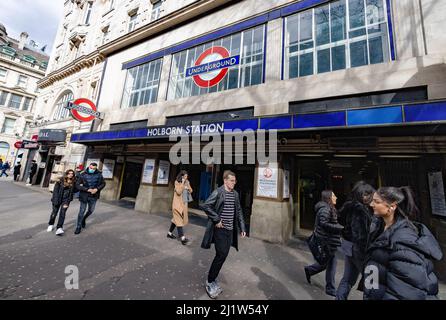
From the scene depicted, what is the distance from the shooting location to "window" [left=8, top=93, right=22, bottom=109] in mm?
30156

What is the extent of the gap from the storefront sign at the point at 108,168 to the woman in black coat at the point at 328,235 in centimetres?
1193

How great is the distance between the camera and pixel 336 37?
6797 mm

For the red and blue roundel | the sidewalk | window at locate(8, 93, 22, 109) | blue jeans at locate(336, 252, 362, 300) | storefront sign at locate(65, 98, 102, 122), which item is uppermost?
window at locate(8, 93, 22, 109)

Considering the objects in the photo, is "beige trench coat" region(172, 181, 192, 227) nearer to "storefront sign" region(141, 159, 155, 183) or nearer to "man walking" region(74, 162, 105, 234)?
"man walking" region(74, 162, 105, 234)

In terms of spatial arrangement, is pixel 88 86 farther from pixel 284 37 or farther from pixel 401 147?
pixel 401 147

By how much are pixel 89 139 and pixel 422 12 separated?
14.3 metres

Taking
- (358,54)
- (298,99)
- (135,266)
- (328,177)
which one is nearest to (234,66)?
(298,99)

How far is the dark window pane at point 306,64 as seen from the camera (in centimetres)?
700

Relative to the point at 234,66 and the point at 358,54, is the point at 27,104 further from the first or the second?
the point at 358,54

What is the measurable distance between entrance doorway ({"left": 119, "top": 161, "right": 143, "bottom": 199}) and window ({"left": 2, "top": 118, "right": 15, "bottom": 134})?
33605mm

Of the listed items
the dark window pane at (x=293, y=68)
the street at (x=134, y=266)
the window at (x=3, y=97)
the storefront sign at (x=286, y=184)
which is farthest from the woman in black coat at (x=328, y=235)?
the window at (x=3, y=97)

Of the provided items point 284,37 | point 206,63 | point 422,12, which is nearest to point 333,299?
point 422,12

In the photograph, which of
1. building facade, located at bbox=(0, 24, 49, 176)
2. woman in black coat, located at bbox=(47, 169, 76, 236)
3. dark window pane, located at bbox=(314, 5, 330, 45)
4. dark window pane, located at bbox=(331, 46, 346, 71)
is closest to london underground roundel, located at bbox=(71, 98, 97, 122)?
woman in black coat, located at bbox=(47, 169, 76, 236)

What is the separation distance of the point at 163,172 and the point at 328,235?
7791 mm
